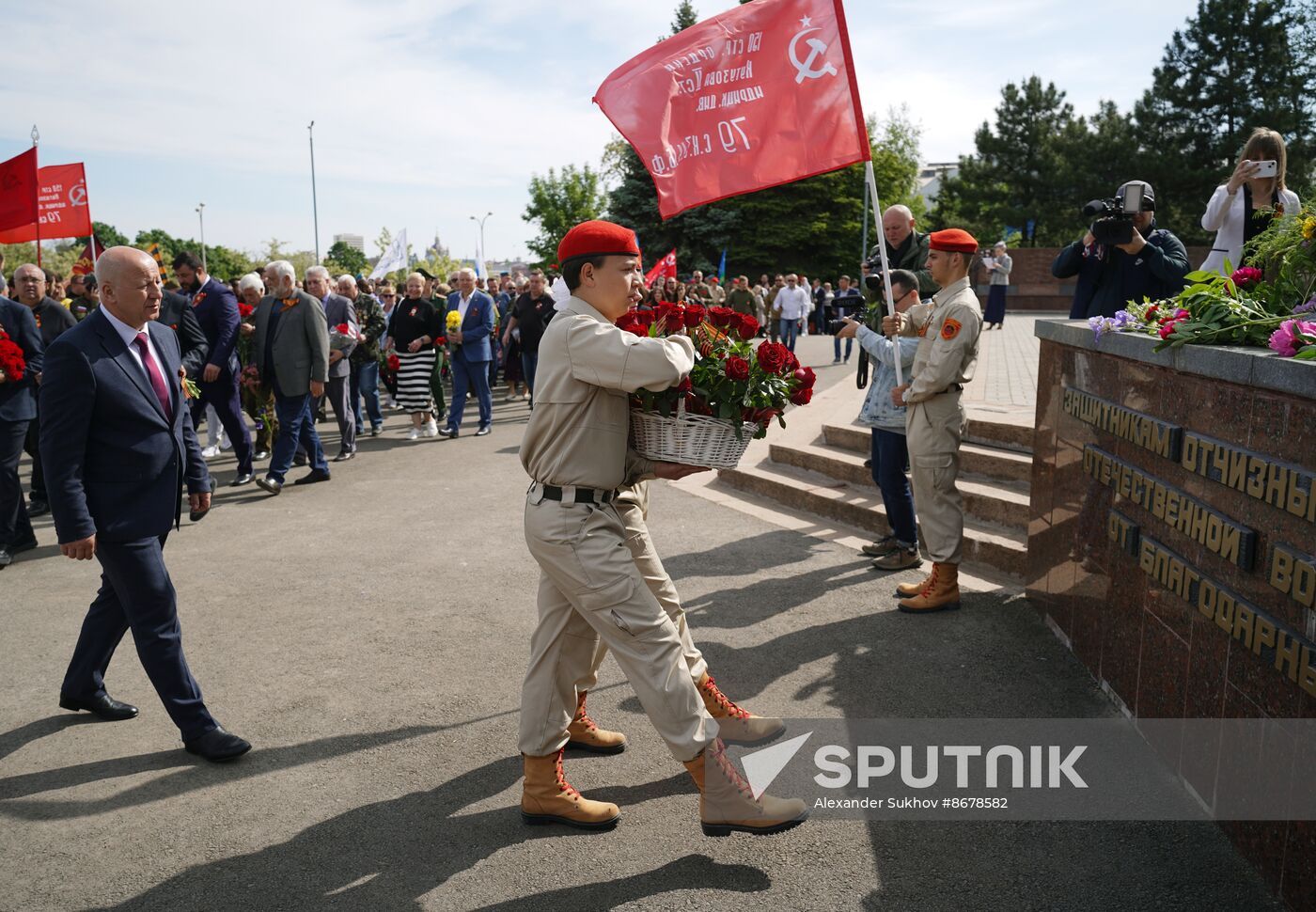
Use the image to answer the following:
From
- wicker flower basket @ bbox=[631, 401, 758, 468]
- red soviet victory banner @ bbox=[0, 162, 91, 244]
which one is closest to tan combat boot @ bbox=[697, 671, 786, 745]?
wicker flower basket @ bbox=[631, 401, 758, 468]

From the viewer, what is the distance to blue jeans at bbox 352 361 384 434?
13258 mm

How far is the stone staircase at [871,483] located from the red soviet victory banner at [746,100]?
271 centimetres

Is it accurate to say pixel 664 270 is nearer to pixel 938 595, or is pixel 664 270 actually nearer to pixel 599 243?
pixel 938 595

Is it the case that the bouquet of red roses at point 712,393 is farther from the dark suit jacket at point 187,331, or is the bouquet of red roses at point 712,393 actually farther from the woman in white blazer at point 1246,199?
the dark suit jacket at point 187,331

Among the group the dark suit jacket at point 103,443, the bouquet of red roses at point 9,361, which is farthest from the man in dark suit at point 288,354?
the dark suit jacket at point 103,443

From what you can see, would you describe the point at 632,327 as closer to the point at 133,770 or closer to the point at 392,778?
the point at 392,778

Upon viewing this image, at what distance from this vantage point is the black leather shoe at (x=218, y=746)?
13.8 feet

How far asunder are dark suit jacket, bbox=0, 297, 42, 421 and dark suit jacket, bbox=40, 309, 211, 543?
13.6 feet

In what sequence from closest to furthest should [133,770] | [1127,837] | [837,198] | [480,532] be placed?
[1127,837] < [133,770] < [480,532] < [837,198]

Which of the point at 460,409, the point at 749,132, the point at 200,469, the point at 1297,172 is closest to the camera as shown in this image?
the point at 200,469

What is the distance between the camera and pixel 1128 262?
6160 millimetres

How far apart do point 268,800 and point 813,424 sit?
7.95 metres

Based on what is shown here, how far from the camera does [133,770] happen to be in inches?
165

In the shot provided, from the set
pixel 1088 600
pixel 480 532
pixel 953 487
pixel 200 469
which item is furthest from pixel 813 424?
pixel 200 469
